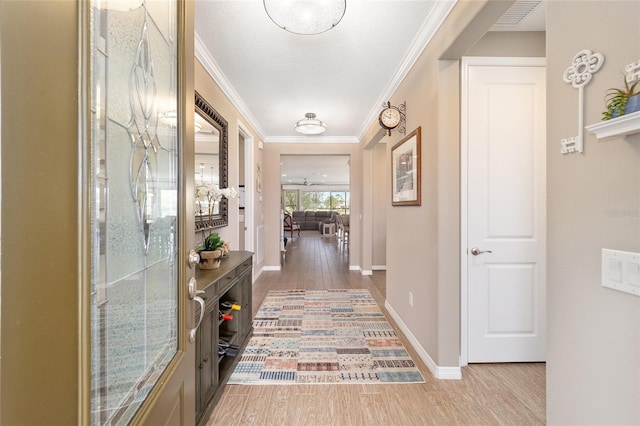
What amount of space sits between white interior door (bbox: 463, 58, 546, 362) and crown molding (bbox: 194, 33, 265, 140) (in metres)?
2.05

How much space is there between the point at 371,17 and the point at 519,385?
8.88ft

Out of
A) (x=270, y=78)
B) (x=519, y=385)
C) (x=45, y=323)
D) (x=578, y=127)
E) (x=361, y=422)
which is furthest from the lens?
(x=270, y=78)

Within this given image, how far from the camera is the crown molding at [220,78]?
226 cm

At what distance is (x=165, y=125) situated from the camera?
2.69 feet

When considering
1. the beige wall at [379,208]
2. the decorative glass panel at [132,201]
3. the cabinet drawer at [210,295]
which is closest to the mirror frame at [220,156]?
the cabinet drawer at [210,295]

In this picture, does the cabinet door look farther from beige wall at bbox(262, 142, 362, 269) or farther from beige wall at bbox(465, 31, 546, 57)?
beige wall at bbox(262, 142, 362, 269)

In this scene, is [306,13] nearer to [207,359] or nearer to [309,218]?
[207,359]

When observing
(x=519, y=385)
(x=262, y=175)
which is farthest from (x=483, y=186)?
(x=262, y=175)

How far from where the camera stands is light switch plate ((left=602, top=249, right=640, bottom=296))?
79cm

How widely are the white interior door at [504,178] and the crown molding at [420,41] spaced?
35 centimetres

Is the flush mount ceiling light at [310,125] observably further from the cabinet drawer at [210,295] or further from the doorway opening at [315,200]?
the doorway opening at [315,200]

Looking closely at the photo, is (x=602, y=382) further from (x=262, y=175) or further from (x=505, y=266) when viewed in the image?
(x=262, y=175)

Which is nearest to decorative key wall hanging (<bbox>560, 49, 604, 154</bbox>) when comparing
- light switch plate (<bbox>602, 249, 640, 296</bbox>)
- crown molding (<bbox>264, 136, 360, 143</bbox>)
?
light switch plate (<bbox>602, 249, 640, 296</bbox>)

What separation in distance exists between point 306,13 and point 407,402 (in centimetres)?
241
